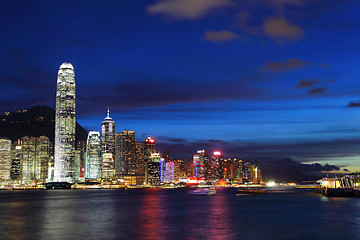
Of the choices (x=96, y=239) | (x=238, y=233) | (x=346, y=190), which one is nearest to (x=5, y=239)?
(x=96, y=239)

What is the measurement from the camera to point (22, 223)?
245 ft

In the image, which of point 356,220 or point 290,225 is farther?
point 356,220

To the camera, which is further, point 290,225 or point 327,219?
point 327,219

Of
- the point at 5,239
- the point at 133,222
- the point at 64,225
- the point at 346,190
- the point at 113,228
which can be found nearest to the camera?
the point at 5,239

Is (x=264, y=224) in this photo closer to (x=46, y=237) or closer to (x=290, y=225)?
(x=290, y=225)

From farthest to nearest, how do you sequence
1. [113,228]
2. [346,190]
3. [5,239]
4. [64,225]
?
[346,190], [64,225], [113,228], [5,239]

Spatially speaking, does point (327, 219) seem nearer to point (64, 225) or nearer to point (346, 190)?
point (64, 225)

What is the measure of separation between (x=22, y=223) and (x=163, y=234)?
30.2m

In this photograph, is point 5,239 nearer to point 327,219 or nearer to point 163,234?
point 163,234

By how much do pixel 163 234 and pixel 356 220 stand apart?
1494 inches

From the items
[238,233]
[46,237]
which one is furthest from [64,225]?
[238,233]

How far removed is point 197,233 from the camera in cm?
6000

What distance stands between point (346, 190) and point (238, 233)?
10991cm

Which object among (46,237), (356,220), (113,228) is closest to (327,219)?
(356,220)
